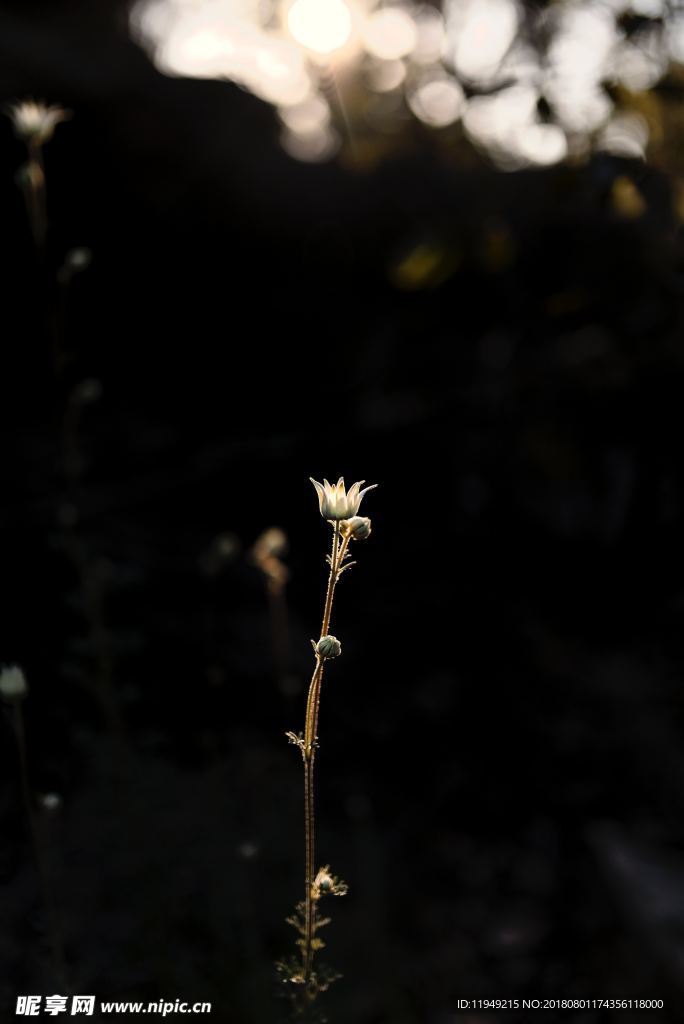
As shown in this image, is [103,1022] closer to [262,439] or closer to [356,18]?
[262,439]

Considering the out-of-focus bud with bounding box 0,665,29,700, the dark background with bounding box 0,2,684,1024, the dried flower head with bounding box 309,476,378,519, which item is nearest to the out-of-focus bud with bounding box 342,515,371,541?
the dried flower head with bounding box 309,476,378,519

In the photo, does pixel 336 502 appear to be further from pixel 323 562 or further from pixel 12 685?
pixel 323 562

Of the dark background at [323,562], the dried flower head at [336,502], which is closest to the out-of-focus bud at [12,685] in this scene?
the dark background at [323,562]

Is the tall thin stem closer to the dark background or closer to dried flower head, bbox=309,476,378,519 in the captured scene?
dried flower head, bbox=309,476,378,519

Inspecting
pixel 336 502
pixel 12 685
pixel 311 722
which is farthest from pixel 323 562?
pixel 336 502

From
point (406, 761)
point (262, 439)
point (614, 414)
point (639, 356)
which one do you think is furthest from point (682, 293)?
point (262, 439)

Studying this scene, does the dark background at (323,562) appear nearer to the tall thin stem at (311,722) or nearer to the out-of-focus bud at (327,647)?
the tall thin stem at (311,722)

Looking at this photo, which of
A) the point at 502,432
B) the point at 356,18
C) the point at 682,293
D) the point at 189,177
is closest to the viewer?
the point at 682,293

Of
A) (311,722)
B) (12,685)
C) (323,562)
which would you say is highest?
(323,562)
